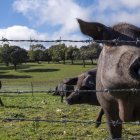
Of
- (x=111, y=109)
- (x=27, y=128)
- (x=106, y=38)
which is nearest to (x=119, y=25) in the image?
(x=106, y=38)

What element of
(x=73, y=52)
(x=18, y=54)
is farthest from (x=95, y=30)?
(x=73, y=52)

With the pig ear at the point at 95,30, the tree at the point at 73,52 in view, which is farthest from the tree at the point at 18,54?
the pig ear at the point at 95,30

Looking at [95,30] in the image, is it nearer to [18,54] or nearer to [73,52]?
[18,54]

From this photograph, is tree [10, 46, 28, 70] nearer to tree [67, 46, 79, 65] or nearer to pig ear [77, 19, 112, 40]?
tree [67, 46, 79, 65]

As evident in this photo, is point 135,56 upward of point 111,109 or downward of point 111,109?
upward

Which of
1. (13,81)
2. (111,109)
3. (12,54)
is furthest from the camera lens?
(13,81)

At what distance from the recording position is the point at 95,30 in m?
5.73

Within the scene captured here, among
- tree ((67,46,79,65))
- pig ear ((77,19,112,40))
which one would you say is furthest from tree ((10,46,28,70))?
pig ear ((77,19,112,40))

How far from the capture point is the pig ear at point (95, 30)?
5639mm

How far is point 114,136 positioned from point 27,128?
523 centimetres

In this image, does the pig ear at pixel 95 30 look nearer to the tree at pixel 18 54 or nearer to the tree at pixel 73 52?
the tree at pixel 18 54

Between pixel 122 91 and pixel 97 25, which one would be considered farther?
pixel 97 25

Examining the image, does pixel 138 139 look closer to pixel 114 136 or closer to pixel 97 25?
pixel 114 136

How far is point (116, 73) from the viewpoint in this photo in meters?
5.41
